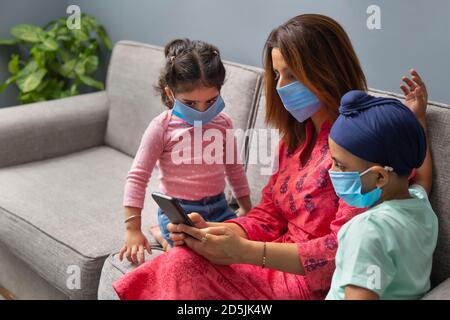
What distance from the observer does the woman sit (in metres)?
1.55

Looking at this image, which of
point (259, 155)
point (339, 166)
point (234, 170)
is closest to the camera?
point (339, 166)

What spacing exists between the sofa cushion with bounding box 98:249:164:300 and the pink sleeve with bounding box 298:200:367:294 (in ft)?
1.58

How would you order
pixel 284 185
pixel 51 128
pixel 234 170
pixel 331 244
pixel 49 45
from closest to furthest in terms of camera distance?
pixel 331 244 → pixel 284 185 → pixel 234 170 → pixel 51 128 → pixel 49 45

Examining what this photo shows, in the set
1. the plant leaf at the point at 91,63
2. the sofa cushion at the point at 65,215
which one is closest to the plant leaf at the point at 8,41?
the plant leaf at the point at 91,63

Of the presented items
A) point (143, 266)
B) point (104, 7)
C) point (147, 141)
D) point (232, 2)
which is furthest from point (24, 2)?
point (143, 266)

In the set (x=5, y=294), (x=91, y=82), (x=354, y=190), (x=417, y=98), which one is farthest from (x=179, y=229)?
(x=91, y=82)

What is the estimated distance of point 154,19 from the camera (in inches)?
117

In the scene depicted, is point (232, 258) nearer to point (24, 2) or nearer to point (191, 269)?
point (191, 269)

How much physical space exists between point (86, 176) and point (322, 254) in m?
1.30

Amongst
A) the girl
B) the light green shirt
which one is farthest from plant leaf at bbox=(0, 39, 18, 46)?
the light green shirt

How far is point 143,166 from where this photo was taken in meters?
1.83

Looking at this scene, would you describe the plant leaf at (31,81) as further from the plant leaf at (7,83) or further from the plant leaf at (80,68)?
the plant leaf at (80,68)

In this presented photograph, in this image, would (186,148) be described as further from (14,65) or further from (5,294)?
(14,65)

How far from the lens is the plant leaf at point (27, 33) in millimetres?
3168
